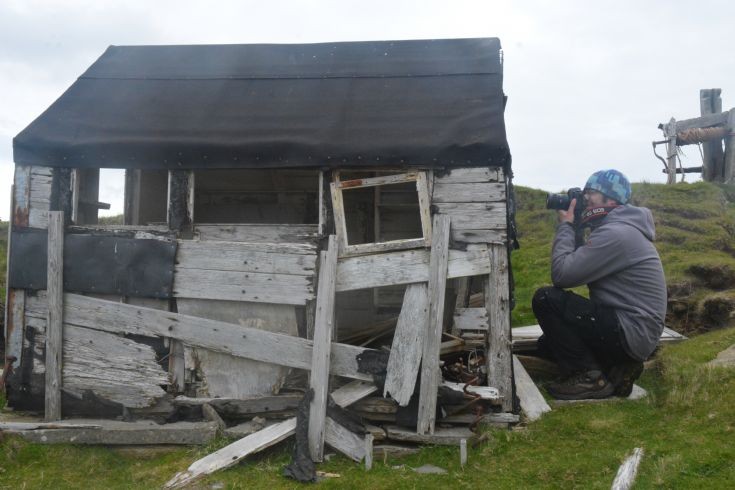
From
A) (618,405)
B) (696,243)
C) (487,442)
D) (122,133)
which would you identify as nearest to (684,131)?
(696,243)

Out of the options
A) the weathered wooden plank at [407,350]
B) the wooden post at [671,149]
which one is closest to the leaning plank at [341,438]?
the weathered wooden plank at [407,350]

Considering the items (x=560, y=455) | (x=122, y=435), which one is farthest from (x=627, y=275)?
(x=122, y=435)

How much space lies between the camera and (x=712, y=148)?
605 inches

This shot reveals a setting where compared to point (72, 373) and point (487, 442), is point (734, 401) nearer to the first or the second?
point (487, 442)

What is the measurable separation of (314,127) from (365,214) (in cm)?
352

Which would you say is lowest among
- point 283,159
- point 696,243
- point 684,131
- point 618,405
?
point 618,405

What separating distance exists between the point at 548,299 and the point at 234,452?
3.50 metres

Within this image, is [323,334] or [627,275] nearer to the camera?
[323,334]

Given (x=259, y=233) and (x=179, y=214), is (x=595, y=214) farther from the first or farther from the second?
(x=179, y=214)

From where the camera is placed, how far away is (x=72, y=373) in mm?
6660

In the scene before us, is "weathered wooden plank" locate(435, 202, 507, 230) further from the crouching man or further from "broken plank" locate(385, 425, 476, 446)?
"broken plank" locate(385, 425, 476, 446)

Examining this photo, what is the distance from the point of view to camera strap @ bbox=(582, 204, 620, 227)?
648 cm

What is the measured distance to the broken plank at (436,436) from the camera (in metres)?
5.86

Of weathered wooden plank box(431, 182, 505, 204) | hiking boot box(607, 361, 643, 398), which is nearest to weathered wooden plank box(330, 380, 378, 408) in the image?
weathered wooden plank box(431, 182, 505, 204)
